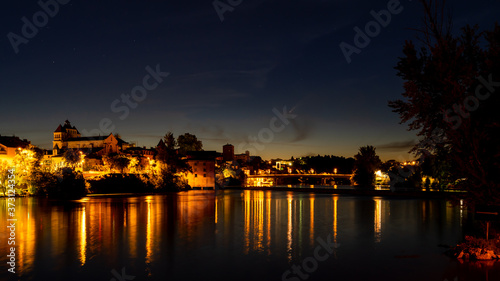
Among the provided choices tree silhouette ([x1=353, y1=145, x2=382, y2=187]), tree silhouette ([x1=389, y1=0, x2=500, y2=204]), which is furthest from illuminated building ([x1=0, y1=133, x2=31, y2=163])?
tree silhouette ([x1=389, y1=0, x2=500, y2=204])

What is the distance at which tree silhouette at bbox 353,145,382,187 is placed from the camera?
118562mm

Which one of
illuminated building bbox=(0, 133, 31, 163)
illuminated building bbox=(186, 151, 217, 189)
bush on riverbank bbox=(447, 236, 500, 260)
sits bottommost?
illuminated building bbox=(186, 151, 217, 189)

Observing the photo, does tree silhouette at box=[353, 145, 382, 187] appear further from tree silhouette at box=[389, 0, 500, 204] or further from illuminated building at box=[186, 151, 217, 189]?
tree silhouette at box=[389, 0, 500, 204]

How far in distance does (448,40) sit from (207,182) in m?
126

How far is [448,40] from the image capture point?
17.6 metres

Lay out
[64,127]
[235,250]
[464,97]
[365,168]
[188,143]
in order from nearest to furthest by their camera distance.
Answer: [464,97]
[235,250]
[365,168]
[188,143]
[64,127]

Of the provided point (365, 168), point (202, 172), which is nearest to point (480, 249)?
point (365, 168)

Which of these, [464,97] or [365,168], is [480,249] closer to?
[464,97]

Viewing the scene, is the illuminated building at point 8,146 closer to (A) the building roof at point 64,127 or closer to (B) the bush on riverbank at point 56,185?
(B) the bush on riverbank at point 56,185

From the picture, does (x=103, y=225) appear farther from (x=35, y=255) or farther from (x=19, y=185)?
(x=19, y=185)

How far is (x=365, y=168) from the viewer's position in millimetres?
118812

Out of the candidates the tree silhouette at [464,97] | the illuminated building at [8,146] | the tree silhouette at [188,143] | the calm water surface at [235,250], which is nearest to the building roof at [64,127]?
the tree silhouette at [188,143]

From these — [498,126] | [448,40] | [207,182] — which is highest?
[448,40]

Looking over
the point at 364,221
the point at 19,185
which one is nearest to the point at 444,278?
the point at 364,221
